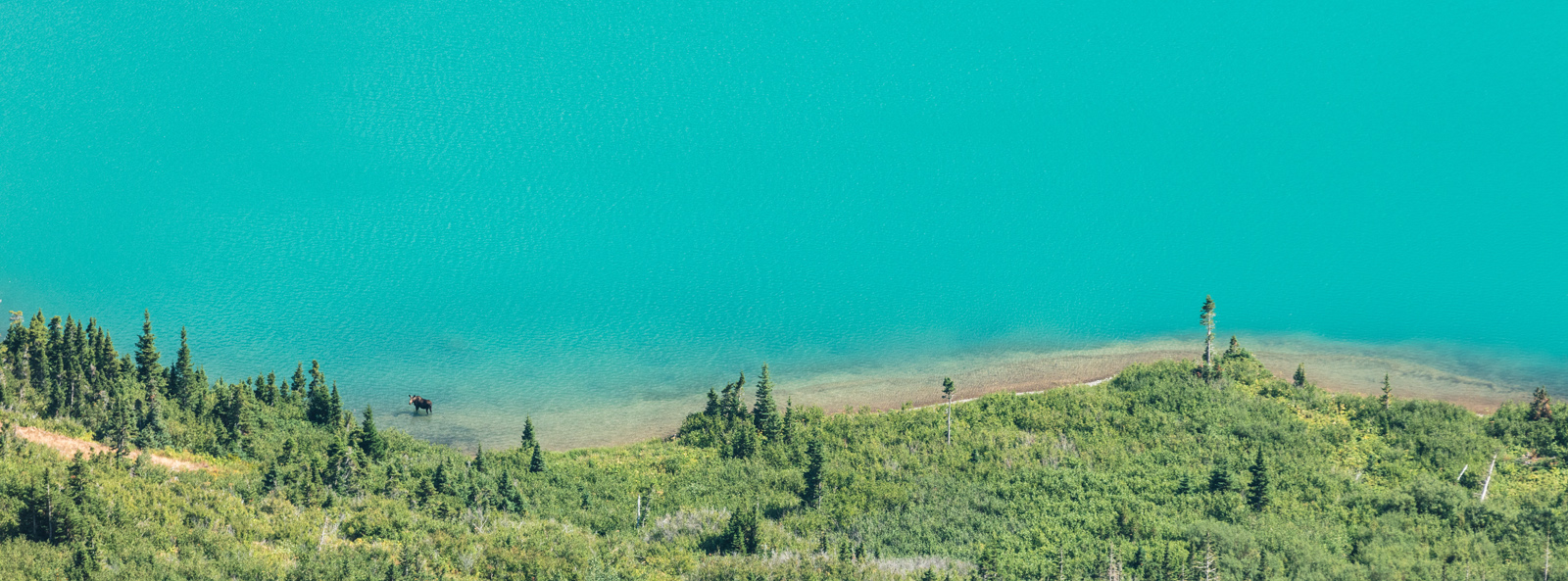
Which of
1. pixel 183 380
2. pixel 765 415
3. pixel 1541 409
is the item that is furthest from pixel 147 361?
pixel 1541 409

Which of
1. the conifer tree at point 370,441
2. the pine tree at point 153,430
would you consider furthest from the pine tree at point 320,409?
the pine tree at point 153,430

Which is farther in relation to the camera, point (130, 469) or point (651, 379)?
point (651, 379)

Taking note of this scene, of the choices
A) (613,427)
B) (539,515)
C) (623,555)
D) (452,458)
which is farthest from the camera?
(613,427)

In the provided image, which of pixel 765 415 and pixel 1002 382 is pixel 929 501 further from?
pixel 1002 382

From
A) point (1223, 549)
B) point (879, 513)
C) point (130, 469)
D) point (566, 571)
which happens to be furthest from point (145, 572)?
point (1223, 549)

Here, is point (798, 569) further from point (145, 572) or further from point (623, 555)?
point (145, 572)

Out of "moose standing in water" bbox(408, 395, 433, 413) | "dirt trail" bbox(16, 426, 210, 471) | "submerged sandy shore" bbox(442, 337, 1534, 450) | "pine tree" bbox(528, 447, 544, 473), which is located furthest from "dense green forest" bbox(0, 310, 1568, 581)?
"moose standing in water" bbox(408, 395, 433, 413)
